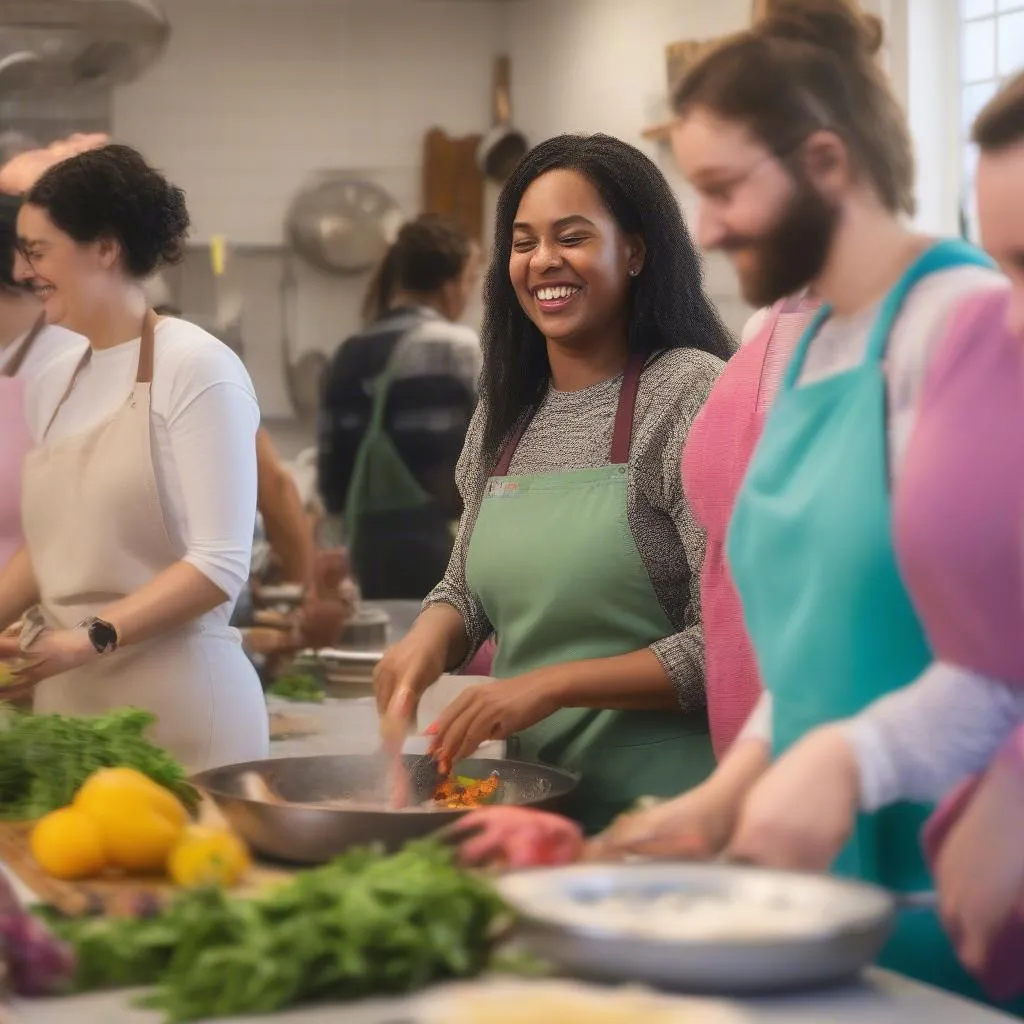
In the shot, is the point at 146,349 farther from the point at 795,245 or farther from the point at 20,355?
the point at 795,245

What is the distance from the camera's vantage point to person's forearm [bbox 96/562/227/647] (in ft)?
6.77

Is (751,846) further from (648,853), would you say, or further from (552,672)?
(552,672)

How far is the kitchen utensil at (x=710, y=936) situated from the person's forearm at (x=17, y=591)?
1.39m

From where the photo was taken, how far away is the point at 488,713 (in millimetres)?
1589

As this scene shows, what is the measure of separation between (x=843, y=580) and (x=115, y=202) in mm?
1354

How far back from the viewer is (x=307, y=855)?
1.35 metres

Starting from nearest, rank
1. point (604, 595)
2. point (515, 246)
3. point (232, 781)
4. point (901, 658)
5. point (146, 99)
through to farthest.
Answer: point (901, 658), point (232, 781), point (604, 595), point (515, 246), point (146, 99)

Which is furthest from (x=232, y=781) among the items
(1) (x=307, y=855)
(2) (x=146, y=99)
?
(2) (x=146, y=99)

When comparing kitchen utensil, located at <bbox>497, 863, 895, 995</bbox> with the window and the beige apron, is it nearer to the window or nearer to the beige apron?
the window

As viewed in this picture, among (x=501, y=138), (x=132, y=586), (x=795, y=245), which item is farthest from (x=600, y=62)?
(x=795, y=245)

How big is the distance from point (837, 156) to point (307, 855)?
2.21 feet

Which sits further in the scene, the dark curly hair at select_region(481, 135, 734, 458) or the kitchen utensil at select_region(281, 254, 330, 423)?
the kitchen utensil at select_region(281, 254, 330, 423)

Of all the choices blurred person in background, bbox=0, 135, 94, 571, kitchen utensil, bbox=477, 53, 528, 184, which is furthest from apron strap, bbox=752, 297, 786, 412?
kitchen utensil, bbox=477, 53, 528, 184

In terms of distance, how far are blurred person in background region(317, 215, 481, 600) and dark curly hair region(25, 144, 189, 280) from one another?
118cm
